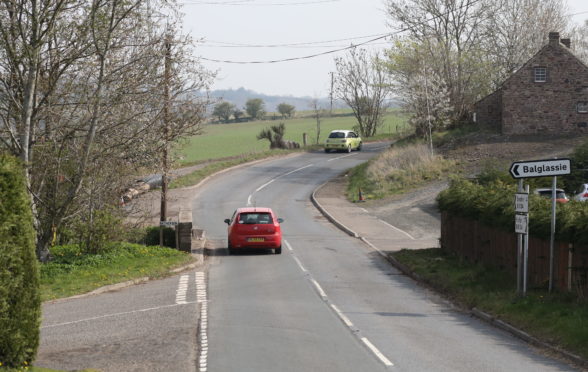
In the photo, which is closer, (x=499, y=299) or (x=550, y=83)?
(x=499, y=299)

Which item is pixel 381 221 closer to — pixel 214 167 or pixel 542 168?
pixel 214 167

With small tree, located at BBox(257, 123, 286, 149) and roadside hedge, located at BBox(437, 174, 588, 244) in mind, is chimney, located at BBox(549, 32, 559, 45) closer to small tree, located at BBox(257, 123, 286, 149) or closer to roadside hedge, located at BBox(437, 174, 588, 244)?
small tree, located at BBox(257, 123, 286, 149)

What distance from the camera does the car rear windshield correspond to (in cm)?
2800

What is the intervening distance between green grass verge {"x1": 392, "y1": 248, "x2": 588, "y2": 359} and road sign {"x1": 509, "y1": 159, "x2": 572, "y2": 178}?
246 cm

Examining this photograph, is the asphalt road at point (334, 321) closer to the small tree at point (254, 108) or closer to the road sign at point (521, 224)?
the road sign at point (521, 224)

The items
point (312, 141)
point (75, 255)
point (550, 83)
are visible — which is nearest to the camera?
point (75, 255)

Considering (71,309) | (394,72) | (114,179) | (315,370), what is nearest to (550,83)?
(394,72)

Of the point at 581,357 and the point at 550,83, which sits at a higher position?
the point at 550,83

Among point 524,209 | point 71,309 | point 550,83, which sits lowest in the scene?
point 71,309

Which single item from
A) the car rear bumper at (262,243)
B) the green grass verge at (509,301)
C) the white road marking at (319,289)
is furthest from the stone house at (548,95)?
the white road marking at (319,289)

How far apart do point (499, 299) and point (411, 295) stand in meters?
3.04

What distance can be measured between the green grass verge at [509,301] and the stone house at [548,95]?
31346mm

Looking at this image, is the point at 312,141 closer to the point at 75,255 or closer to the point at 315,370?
the point at 75,255

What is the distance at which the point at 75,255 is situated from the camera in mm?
24359
